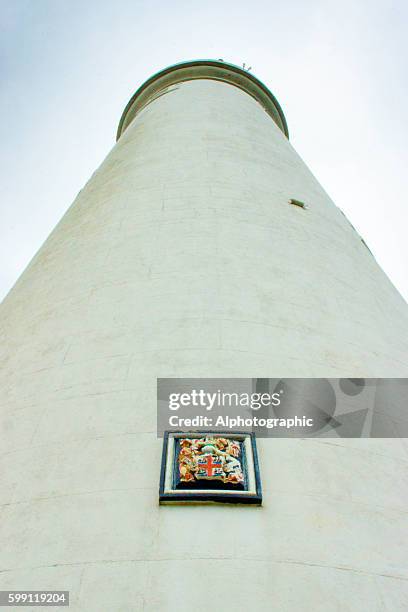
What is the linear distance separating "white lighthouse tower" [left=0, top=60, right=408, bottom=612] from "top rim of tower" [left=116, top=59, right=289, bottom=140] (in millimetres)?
8079

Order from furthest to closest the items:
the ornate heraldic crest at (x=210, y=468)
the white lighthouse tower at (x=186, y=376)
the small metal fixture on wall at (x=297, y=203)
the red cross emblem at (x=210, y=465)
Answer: the small metal fixture on wall at (x=297, y=203) → the red cross emblem at (x=210, y=465) → the ornate heraldic crest at (x=210, y=468) → the white lighthouse tower at (x=186, y=376)

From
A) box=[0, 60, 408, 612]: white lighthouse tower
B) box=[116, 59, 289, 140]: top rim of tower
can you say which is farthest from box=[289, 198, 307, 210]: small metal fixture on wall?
box=[116, 59, 289, 140]: top rim of tower

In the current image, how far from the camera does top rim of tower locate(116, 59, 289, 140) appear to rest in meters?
14.5

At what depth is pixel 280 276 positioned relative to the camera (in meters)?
5.07

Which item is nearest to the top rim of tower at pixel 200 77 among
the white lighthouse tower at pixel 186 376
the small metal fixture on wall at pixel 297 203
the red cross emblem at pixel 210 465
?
the white lighthouse tower at pixel 186 376

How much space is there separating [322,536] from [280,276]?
108 inches

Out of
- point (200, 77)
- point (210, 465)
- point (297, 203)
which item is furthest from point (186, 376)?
point (200, 77)

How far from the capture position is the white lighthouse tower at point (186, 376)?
2.57 metres

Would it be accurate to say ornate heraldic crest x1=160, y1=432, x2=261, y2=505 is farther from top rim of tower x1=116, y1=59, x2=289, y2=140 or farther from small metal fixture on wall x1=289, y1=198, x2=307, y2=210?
top rim of tower x1=116, y1=59, x2=289, y2=140

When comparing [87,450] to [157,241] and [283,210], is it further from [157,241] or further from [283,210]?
[283,210]

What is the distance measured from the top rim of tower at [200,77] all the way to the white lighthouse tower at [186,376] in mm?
8079

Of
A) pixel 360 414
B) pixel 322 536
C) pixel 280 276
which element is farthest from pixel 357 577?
pixel 280 276

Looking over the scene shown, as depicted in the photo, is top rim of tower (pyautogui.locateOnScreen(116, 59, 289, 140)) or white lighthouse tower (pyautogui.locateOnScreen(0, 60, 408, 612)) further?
top rim of tower (pyautogui.locateOnScreen(116, 59, 289, 140))

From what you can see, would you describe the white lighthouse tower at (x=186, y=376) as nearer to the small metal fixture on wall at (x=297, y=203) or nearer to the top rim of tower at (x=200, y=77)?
the small metal fixture on wall at (x=297, y=203)
